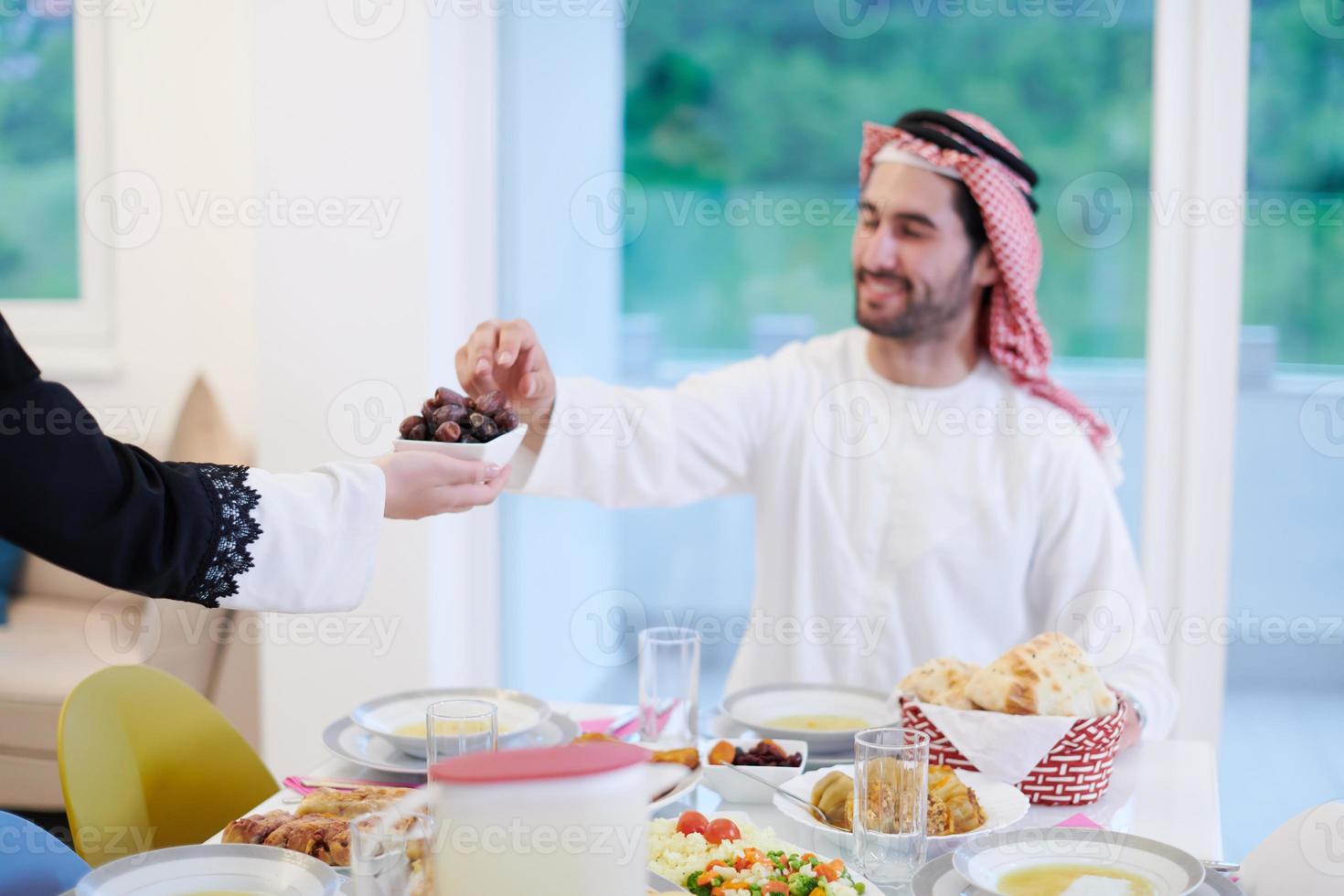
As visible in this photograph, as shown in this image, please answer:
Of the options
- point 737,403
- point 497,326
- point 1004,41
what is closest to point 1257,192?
point 1004,41

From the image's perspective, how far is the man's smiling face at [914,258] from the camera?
2289mm

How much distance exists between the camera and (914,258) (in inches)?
90.6

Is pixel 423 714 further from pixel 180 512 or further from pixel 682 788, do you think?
pixel 180 512

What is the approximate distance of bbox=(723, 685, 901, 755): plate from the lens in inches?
68.7

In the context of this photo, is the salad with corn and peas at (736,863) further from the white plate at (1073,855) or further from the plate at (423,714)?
the plate at (423,714)

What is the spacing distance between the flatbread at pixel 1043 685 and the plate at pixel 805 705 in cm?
24

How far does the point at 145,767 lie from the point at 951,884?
1031 mm

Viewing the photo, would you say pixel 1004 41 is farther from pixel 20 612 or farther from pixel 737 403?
pixel 20 612

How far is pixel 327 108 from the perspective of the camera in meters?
3.00

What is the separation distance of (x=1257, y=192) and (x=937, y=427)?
3.68 feet

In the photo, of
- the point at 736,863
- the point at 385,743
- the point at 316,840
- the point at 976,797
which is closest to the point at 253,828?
the point at 316,840

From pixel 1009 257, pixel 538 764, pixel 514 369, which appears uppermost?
pixel 1009 257

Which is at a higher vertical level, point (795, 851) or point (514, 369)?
point (514, 369)

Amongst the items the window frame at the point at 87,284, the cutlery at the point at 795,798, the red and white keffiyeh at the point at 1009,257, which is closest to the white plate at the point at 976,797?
the cutlery at the point at 795,798
